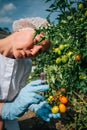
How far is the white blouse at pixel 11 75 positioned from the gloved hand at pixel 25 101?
195 mm

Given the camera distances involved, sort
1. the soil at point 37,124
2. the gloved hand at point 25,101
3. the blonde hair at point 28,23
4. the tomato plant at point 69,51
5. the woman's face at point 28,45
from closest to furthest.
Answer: the tomato plant at point 69,51
the woman's face at point 28,45
the gloved hand at point 25,101
the blonde hair at point 28,23
the soil at point 37,124

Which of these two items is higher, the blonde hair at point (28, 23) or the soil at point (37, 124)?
the blonde hair at point (28, 23)

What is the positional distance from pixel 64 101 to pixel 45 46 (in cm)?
50

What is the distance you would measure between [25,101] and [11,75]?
41 centimetres

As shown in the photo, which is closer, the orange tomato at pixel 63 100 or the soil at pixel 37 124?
the orange tomato at pixel 63 100

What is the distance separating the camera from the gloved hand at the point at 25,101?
7.67 feet

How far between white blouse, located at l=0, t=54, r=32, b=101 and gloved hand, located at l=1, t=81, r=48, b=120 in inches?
7.7

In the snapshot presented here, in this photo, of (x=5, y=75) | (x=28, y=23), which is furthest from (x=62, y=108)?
(x=28, y=23)

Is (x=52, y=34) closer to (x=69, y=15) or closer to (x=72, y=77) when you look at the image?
(x=69, y=15)

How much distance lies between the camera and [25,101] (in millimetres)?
2381

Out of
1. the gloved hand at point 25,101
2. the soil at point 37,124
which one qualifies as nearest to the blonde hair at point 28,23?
the gloved hand at point 25,101

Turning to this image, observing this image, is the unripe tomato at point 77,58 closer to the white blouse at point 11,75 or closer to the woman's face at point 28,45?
the woman's face at point 28,45

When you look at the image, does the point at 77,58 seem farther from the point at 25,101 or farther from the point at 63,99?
the point at 25,101

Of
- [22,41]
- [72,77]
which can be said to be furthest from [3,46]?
[72,77]
